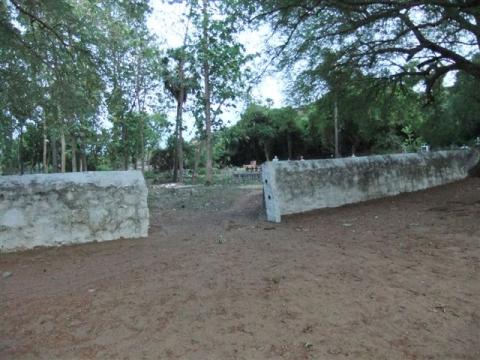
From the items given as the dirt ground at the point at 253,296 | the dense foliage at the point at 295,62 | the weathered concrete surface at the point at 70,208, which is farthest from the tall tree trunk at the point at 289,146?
the weathered concrete surface at the point at 70,208

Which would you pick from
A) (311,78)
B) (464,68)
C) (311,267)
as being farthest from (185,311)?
(464,68)

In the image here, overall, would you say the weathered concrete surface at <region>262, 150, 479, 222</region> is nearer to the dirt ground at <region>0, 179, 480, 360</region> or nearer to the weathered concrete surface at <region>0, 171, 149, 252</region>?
the dirt ground at <region>0, 179, 480, 360</region>

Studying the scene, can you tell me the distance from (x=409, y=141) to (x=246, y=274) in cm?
3272

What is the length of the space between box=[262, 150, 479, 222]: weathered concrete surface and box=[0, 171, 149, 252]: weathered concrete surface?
2734 mm

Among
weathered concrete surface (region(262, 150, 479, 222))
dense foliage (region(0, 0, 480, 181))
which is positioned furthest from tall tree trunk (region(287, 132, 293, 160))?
weathered concrete surface (region(262, 150, 479, 222))

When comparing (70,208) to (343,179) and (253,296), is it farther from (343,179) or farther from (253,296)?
(343,179)

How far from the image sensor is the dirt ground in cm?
302

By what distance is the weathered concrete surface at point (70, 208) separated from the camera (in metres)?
5.98

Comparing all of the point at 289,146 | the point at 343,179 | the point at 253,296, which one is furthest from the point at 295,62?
the point at 289,146

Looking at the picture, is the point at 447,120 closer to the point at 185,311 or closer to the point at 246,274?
the point at 246,274

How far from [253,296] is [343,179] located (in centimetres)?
612

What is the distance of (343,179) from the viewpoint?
943cm

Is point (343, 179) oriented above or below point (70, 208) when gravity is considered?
above

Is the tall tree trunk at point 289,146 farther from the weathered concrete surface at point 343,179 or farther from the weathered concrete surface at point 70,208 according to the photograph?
the weathered concrete surface at point 70,208
